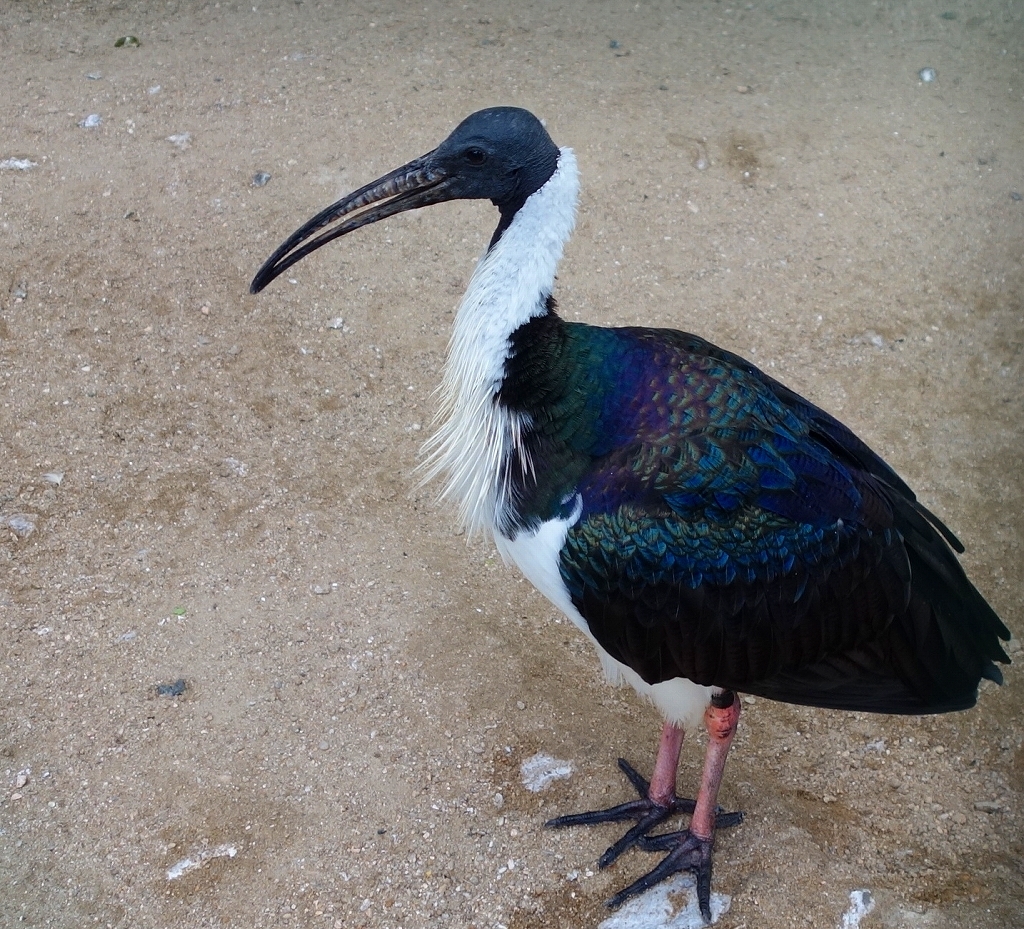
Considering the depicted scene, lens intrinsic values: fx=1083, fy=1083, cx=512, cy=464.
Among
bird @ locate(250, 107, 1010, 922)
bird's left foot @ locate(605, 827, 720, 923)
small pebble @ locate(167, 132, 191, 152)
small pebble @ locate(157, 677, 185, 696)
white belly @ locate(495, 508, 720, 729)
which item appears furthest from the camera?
small pebble @ locate(167, 132, 191, 152)

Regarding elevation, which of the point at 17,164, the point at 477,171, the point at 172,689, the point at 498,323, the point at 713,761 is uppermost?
the point at 477,171

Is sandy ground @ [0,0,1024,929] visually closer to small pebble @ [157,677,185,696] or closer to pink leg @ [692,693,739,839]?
small pebble @ [157,677,185,696]

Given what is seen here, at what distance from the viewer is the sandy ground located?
4570 mm

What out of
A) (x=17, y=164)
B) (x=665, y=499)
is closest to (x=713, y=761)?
(x=665, y=499)

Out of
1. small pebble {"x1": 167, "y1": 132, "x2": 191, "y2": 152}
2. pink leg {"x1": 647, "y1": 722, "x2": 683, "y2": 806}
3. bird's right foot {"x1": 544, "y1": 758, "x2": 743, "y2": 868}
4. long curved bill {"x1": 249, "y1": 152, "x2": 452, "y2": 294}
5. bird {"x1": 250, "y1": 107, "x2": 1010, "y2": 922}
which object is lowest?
bird's right foot {"x1": 544, "y1": 758, "x2": 743, "y2": 868}

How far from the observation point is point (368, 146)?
7992mm

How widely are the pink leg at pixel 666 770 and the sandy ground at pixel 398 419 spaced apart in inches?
9.3

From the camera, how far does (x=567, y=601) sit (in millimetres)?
4137

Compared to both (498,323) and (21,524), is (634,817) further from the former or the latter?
(21,524)

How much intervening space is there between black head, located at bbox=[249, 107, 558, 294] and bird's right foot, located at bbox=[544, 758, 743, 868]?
8.26 feet

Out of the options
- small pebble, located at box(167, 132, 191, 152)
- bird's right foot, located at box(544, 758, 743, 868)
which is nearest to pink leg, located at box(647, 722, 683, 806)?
bird's right foot, located at box(544, 758, 743, 868)

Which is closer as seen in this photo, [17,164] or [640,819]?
[640,819]

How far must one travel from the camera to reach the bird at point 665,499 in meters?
3.93

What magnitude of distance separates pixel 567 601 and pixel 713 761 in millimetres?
1040
